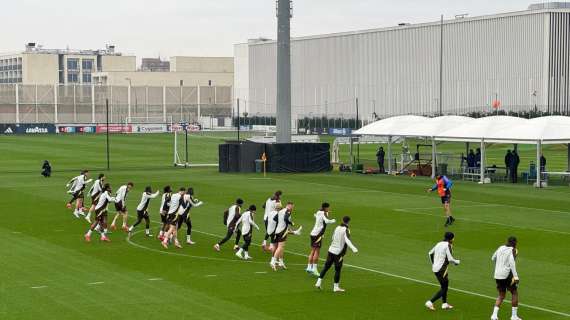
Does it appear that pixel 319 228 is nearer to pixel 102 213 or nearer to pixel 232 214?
pixel 232 214

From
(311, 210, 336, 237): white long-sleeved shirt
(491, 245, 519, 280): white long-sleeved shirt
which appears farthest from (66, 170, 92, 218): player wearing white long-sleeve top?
(491, 245, 519, 280): white long-sleeved shirt

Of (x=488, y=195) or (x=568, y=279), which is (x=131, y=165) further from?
(x=568, y=279)

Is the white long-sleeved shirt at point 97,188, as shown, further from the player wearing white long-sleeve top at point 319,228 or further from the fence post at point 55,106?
the fence post at point 55,106

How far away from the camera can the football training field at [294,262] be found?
2125 cm

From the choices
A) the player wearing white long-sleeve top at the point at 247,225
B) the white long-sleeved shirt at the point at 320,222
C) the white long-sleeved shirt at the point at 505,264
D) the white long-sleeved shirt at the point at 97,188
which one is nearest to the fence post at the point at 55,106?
the white long-sleeved shirt at the point at 97,188

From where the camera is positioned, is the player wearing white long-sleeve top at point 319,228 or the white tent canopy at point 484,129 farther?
the white tent canopy at point 484,129

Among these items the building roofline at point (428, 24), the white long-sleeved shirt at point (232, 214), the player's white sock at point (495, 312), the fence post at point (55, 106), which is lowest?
the player's white sock at point (495, 312)

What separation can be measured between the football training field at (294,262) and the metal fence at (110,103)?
9384 centimetres

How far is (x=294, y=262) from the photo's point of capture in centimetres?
2727

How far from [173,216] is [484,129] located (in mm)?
28311

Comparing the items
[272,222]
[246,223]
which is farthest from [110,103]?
[272,222]

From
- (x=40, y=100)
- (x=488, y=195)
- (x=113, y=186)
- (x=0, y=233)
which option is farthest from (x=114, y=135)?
(x=0, y=233)

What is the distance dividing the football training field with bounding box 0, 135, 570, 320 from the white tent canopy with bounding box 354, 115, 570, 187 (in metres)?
2.56

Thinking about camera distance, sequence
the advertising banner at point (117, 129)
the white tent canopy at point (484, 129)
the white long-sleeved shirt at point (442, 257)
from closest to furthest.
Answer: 1. the white long-sleeved shirt at point (442, 257)
2. the white tent canopy at point (484, 129)
3. the advertising banner at point (117, 129)
